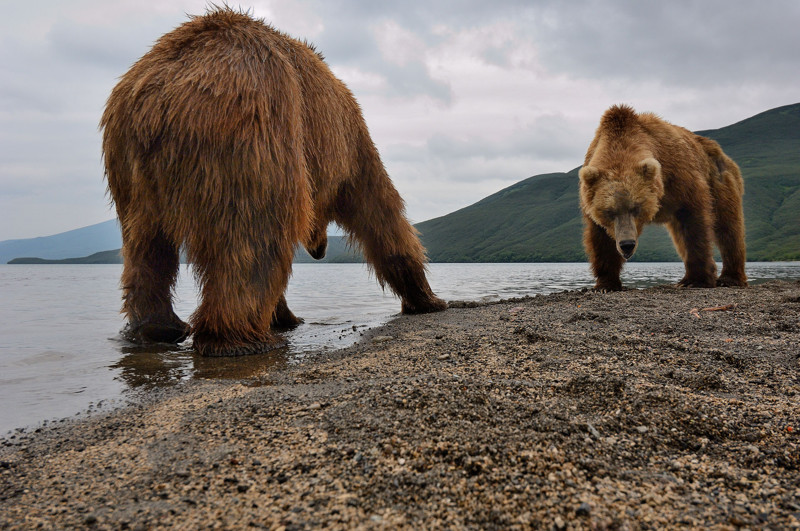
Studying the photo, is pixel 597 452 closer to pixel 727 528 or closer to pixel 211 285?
pixel 727 528

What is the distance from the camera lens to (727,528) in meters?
1.30

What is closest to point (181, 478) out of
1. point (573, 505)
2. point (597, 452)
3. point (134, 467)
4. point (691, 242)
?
point (134, 467)

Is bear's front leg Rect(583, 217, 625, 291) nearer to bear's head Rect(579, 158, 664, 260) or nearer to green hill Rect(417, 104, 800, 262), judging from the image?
bear's head Rect(579, 158, 664, 260)

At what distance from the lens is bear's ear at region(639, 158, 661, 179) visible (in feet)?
21.3

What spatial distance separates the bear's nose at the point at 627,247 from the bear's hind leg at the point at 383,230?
2.76 m

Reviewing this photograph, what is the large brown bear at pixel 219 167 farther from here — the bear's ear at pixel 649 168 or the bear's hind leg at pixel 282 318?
the bear's ear at pixel 649 168

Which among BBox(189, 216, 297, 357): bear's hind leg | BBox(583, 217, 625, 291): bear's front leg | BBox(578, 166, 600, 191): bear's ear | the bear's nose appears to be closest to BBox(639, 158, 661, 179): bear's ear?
BBox(578, 166, 600, 191): bear's ear

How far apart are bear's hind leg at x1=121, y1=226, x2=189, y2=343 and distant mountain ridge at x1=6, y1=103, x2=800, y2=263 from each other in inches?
3200

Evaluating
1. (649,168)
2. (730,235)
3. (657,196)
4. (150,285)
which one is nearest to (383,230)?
(150,285)

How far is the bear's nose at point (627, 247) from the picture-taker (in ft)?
21.2

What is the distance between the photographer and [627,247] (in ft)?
21.4

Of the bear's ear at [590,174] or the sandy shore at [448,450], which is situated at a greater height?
the bear's ear at [590,174]

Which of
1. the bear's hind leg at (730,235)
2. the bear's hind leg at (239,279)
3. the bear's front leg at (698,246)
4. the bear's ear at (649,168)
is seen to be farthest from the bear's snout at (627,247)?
the bear's hind leg at (239,279)

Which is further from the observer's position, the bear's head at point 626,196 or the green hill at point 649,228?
the green hill at point 649,228
